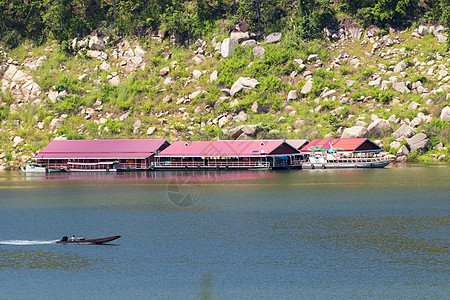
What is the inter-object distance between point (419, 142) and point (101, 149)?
251 feet

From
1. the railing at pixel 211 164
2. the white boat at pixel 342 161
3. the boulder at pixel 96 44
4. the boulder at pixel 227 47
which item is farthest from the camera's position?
the boulder at pixel 96 44

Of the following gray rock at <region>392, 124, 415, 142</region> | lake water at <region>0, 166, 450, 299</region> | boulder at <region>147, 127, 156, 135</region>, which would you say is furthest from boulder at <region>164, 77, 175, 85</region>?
lake water at <region>0, 166, 450, 299</region>

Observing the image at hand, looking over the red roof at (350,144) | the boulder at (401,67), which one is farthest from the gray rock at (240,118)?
the boulder at (401,67)

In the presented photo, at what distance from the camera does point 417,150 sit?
143375mm

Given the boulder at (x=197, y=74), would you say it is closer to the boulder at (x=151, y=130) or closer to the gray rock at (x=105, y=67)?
the boulder at (x=151, y=130)

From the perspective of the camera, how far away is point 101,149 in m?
151

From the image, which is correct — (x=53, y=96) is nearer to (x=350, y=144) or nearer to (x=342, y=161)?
(x=342, y=161)

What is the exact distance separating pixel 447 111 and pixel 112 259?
11327cm

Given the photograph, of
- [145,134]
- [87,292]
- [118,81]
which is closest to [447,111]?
[145,134]

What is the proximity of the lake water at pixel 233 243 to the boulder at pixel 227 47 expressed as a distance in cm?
8597

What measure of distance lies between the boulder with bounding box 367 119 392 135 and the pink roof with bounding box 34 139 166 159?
51572mm

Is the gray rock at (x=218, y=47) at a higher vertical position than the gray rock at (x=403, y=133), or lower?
higher

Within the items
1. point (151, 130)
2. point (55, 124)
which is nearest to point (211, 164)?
point (151, 130)

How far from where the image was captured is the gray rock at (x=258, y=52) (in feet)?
584
